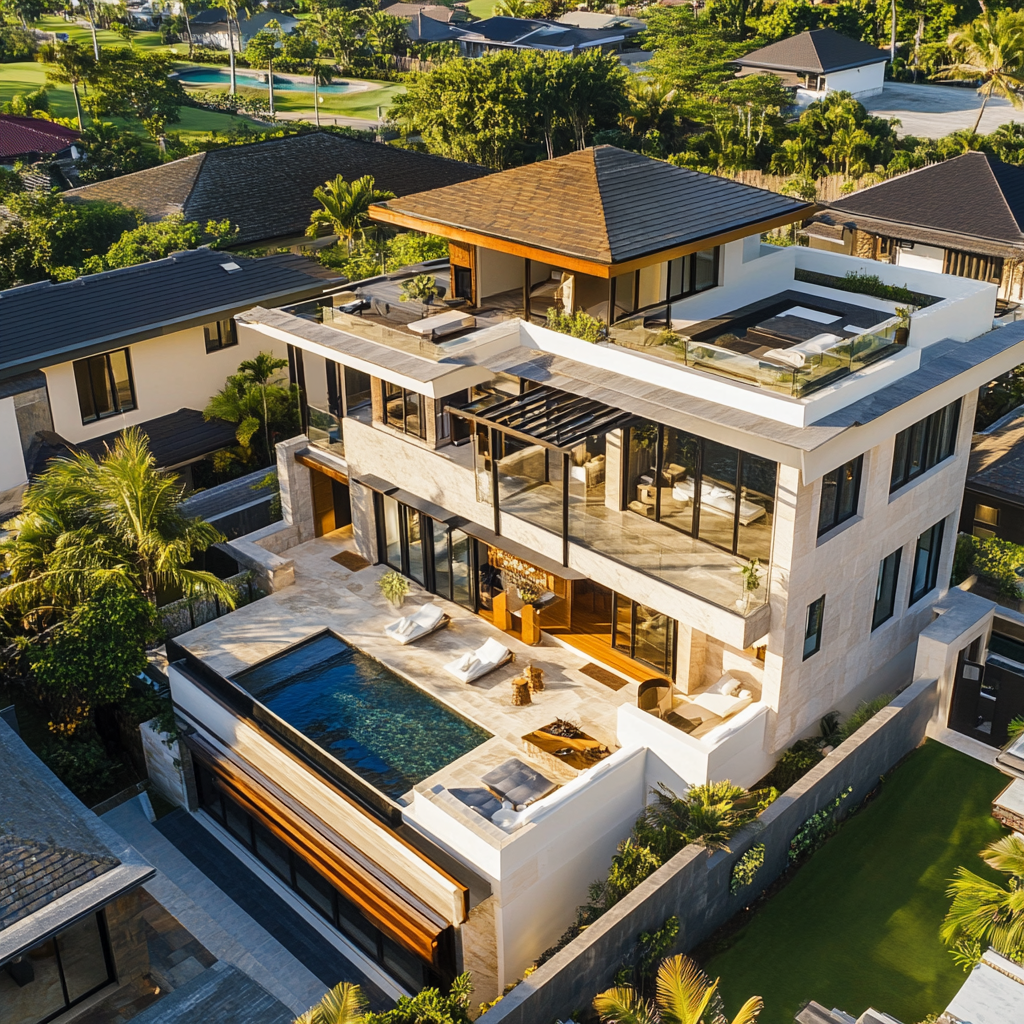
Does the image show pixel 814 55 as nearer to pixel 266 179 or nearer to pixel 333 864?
pixel 266 179

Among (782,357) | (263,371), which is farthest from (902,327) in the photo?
(263,371)

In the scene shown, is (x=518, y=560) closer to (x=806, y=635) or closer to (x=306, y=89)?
(x=806, y=635)

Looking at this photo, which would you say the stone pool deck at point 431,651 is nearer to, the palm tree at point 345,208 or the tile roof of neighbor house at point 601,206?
the tile roof of neighbor house at point 601,206

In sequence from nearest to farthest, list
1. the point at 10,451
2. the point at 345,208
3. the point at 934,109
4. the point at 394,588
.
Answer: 1. the point at 394,588
2. the point at 10,451
3. the point at 345,208
4. the point at 934,109

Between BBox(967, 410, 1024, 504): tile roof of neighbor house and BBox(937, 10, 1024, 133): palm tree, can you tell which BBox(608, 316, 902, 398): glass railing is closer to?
BBox(967, 410, 1024, 504): tile roof of neighbor house

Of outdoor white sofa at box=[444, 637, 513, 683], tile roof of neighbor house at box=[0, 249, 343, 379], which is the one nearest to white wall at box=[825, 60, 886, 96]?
tile roof of neighbor house at box=[0, 249, 343, 379]

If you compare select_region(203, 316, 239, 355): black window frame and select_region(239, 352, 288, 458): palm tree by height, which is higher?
select_region(203, 316, 239, 355): black window frame

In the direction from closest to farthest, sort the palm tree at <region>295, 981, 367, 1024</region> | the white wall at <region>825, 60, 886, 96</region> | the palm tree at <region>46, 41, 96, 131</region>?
the palm tree at <region>295, 981, 367, 1024</region> → the palm tree at <region>46, 41, 96, 131</region> → the white wall at <region>825, 60, 886, 96</region>
